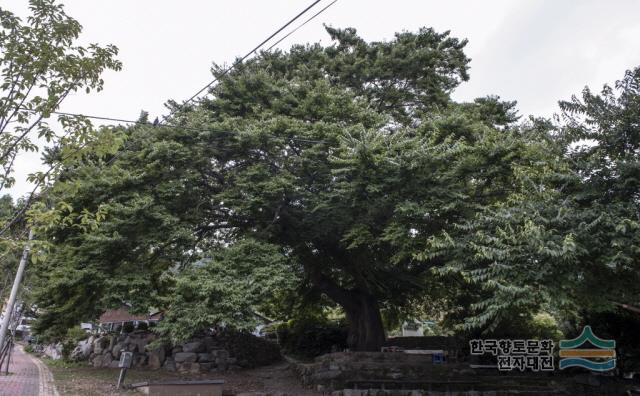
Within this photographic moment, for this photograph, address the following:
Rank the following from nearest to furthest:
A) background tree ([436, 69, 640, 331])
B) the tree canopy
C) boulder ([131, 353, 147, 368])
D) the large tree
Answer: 1. background tree ([436, 69, 640, 331])
2. the tree canopy
3. the large tree
4. boulder ([131, 353, 147, 368])

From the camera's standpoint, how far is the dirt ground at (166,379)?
36.1 feet

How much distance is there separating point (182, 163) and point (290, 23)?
6.98m

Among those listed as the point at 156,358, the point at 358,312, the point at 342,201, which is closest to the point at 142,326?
the point at 156,358

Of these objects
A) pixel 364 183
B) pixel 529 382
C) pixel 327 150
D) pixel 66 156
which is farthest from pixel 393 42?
pixel 66 156

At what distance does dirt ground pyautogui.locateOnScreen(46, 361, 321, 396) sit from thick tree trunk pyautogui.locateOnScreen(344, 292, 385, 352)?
242cm

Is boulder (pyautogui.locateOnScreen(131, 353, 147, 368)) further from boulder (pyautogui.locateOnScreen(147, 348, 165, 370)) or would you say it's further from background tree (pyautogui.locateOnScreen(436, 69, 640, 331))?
background tree (pyautogui.locateOnScreen(436, 69, 640, 331))

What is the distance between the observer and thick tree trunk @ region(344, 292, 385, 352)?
14.8 meters

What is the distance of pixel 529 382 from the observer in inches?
470

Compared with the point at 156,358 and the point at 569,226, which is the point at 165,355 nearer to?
the point at 156,358

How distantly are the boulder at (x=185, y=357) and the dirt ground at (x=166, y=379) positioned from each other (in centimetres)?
60

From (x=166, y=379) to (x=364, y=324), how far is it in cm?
634

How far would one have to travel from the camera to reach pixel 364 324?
594 inches

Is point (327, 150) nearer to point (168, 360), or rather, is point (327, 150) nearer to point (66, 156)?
point (66, 156)

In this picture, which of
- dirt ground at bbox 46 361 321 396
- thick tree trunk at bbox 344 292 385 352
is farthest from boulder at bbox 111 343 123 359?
thick tree trunk at bbox 344 292 385 352
